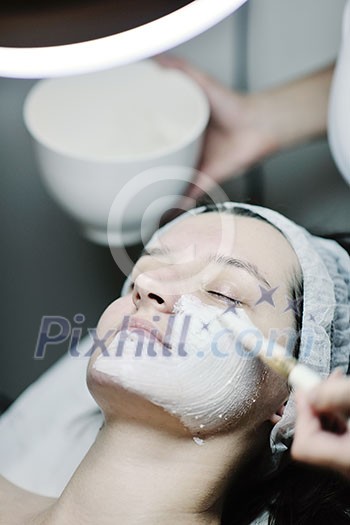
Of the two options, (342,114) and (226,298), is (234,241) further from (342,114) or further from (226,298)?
(342,114)

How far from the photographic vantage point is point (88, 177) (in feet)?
3.89

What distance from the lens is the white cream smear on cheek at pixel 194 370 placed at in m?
0.80

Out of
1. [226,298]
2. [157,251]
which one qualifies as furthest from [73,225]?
[226,298]

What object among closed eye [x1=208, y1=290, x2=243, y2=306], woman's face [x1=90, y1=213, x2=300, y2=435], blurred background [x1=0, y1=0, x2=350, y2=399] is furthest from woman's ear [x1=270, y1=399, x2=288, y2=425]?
blurred background [x1=0, y1=0, x2=350, y2=399]

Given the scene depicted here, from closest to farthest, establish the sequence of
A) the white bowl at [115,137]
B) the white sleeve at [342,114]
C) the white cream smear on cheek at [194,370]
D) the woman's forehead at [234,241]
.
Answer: the white cream smear on cheek at [194,370]
the woman's forehead at [234,241]
the white sleeve at [342,114]
the white bowl at [115,137]

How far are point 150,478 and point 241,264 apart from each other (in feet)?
0.88

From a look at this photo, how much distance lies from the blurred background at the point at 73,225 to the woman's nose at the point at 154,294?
12.7 inches

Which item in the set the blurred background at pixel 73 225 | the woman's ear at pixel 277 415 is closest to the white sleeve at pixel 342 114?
the blurred background at pixel 73 225

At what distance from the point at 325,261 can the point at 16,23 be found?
539 millimetres

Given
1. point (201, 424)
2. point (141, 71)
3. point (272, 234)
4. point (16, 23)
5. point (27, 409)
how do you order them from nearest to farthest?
point (16, 23) → point (201, 424) → point (272, 234) → point (27, 409) → point (141, 71)

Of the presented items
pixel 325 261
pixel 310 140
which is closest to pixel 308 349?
pixel 325 261

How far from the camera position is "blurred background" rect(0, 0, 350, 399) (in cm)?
125

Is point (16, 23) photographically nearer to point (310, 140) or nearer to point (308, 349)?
point (308, 349)

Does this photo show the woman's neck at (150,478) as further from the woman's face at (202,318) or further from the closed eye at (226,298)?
the closed eye at (226,298)
